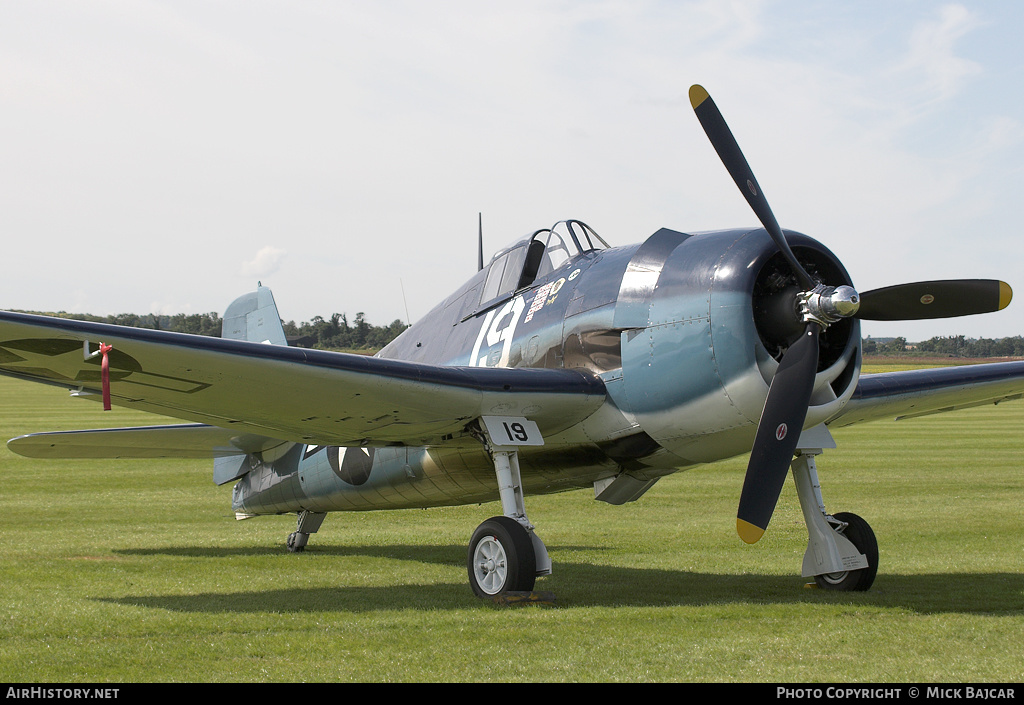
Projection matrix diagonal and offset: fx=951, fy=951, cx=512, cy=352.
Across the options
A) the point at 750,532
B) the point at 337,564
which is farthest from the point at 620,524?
the point at 750,532

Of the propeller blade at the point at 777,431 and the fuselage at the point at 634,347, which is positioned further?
the fuselage at the point at 634,347

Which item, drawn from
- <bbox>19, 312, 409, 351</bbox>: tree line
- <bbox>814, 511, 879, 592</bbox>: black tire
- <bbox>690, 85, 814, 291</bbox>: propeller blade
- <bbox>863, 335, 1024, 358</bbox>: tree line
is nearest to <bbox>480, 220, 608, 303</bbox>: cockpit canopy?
<bbox>690, 85, 814, 291</bbox>: propeller blade

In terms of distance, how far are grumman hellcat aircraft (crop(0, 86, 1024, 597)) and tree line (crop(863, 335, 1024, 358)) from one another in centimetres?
11432

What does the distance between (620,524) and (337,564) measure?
201 inches

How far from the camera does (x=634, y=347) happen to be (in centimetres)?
776

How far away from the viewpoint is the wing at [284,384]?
259 inches

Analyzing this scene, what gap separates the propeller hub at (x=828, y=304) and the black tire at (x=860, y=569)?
2247 mm

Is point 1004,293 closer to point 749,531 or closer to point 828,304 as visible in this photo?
point 828,304

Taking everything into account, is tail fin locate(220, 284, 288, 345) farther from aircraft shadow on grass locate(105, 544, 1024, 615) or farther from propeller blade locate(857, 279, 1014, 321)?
propeller blade locate(857, 279, 1014, 321)

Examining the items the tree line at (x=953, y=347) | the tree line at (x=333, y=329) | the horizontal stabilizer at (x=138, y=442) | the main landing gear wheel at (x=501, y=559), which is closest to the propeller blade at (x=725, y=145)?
the main landing gear wheel at (x=501, y=559)

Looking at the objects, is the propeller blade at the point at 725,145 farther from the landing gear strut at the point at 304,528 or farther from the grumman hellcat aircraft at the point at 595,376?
the landing gear strut at the point at 304,528

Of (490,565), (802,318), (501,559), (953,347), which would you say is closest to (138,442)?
(490,565)

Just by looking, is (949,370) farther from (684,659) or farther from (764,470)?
(684,659)

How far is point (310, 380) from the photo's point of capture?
7191 millimetres
